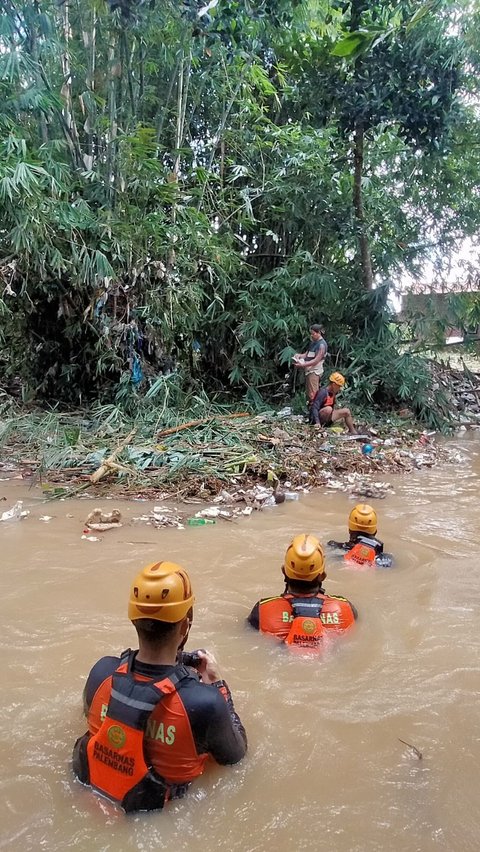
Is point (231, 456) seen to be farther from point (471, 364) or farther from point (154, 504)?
point (471, 364)

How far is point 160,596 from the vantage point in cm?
164

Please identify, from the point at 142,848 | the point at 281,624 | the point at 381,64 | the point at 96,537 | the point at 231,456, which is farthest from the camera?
the point at 381,64

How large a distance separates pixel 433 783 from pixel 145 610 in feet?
3.58

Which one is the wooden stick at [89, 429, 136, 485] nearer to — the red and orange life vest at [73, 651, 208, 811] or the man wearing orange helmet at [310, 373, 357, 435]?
the man wearing orange helmet at [310, 373, 357, 435]

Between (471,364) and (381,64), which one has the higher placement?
(381,64)

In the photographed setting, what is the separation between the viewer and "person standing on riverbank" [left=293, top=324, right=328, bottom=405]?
8.23 m

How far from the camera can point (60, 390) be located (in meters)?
8.59

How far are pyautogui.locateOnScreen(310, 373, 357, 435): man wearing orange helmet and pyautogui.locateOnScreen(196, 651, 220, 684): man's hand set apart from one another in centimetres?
604

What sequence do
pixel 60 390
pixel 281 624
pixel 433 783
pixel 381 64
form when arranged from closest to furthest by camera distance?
1. pixel 433 783
2. pixel 281 624
3. pixel 381 64
4. pixel 60 390

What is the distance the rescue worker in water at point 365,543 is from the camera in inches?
149

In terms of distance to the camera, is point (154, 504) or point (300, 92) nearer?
point (154, 504)

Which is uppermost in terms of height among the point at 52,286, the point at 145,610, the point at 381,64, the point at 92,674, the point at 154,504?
the point at 381,64

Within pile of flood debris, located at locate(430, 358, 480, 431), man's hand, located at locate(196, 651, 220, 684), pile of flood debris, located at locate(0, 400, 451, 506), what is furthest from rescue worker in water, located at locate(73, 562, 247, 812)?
pile of flood debris, located at locate(430, 358, 480, 431)

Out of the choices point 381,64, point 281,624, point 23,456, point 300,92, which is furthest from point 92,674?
point 300,92
